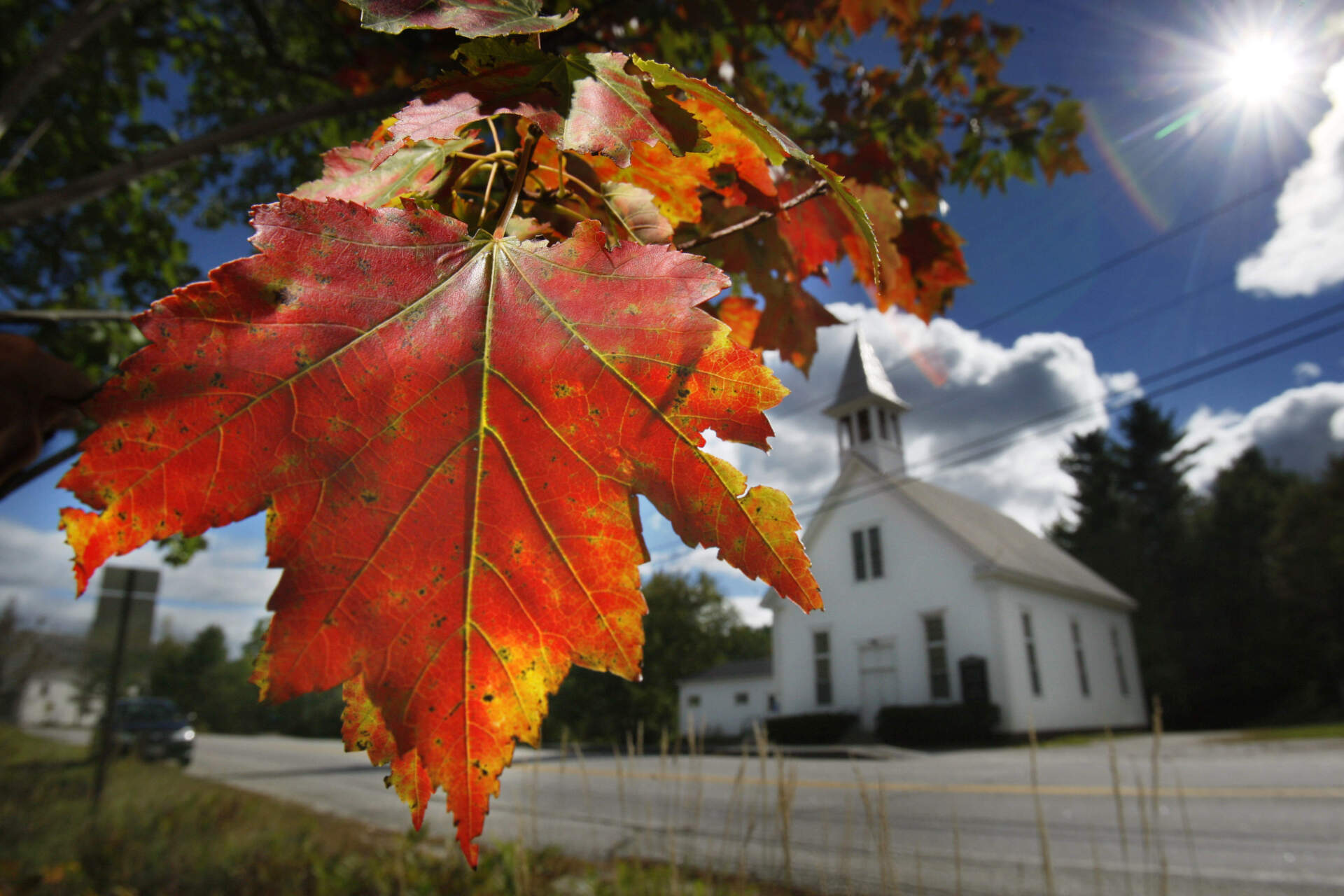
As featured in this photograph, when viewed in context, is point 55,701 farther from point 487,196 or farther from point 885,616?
point 487,196

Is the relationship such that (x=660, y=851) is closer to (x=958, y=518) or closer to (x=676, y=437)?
(x=676, y=437)

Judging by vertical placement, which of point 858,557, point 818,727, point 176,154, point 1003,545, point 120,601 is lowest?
point 818,727

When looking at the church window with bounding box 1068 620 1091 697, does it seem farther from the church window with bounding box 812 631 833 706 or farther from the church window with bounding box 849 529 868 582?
the church window with bounding box 812 631 833 706

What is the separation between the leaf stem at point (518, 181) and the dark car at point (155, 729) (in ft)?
61.8

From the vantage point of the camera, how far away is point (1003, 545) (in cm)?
2217

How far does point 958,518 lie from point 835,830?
16682mm

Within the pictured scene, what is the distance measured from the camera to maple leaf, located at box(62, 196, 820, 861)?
0.40 meters

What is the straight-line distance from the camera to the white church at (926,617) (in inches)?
737

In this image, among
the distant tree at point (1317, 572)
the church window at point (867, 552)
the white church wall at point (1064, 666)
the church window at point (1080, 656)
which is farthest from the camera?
the distant tree at point (1317, 572)

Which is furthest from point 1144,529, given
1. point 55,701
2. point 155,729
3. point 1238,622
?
point 55,701

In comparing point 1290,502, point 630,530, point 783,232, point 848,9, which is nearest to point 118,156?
point 848,9

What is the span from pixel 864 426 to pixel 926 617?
591cm

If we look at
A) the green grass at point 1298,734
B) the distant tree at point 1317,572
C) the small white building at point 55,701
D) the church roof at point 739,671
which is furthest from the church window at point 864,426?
the small white building at point 55,701

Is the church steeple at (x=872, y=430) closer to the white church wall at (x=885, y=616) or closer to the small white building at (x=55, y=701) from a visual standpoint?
the white church wall at (x=885, y=616)
